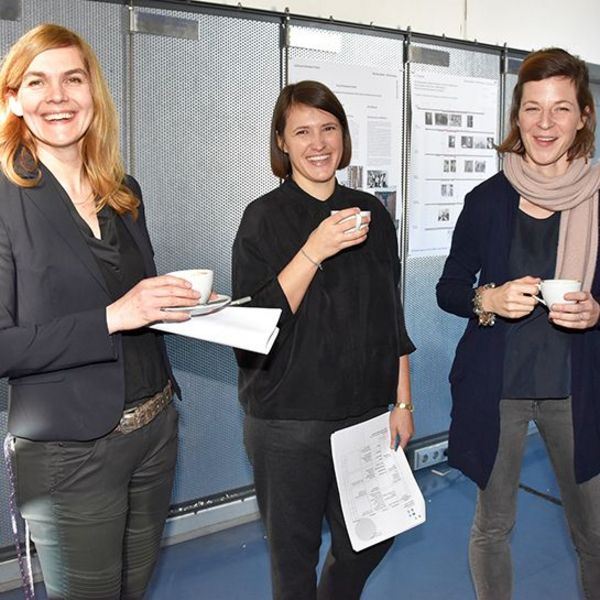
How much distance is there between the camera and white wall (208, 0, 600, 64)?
3131mm

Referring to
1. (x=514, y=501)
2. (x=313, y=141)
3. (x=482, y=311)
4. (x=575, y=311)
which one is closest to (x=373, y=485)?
(x=514, y=501)

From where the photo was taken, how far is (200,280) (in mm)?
1431

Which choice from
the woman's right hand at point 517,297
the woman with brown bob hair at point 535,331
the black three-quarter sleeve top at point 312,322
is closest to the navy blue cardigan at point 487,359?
the woman with brown bob hair at point 535,331

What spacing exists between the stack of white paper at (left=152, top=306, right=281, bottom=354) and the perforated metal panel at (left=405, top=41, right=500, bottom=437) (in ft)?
7.10

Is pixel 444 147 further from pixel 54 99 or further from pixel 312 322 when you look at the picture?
pixel 54 99

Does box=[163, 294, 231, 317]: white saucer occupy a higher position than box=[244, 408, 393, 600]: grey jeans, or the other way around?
box=[163, 294, 231, 317]: white saucer

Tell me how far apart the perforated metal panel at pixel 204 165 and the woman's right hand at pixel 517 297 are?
1.42 metres

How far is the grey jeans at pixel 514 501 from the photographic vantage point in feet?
5.98

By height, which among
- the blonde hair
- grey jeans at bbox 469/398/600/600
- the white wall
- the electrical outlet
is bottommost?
the electrical outlet

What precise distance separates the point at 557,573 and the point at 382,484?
47.6 inches

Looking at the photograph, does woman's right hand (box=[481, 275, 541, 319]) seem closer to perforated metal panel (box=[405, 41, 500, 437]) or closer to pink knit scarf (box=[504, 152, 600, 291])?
pink knit scarf (box=[504, 152, 600, 291])

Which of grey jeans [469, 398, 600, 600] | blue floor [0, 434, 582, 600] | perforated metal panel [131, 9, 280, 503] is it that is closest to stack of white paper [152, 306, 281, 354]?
grey jeans [469, 398, 600, 600]

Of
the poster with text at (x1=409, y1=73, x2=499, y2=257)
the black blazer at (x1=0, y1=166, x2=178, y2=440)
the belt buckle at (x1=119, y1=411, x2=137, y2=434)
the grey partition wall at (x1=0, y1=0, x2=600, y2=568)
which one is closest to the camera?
the black blazer at (x1=0, y1=166, x2=178, y2=440)

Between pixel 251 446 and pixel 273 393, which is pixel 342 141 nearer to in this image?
pixel 273 393
